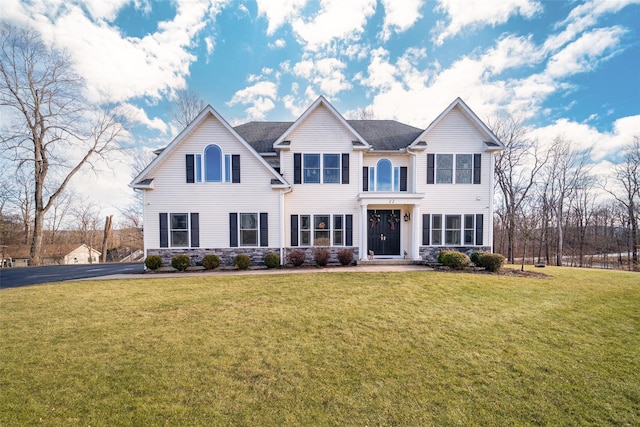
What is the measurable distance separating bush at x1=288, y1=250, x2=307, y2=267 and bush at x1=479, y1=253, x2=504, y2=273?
8.50 m

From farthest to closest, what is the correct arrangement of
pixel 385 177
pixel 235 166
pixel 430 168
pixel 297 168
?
pixel 385 177 → pixel 430 168 → pixel 297 168 → pixel 235 166

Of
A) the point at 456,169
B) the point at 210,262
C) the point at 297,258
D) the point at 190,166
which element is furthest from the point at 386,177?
the point at 190,166

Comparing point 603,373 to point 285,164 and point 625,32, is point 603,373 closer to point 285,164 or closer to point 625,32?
point 285,164

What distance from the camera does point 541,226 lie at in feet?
88.0

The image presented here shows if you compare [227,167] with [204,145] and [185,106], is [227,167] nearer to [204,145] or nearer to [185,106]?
[204,145]

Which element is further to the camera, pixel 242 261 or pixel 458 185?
pixel 458 185

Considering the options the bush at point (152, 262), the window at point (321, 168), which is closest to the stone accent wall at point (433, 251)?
the window at point (321, 168)

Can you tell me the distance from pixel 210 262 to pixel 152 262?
2.73 metres

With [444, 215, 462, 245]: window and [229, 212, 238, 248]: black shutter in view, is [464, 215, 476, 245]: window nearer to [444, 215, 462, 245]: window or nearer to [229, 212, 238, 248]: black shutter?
[444, 215, 462, 245]: window

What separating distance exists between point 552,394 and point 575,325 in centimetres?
328

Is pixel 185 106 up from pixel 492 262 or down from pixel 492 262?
up

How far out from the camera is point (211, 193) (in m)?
12.6

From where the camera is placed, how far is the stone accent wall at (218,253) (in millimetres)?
12320

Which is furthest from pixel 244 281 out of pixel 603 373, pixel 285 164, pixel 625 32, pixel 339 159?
pixel 625 32
